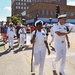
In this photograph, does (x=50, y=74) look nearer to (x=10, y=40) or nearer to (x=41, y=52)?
(x=41, y=52)

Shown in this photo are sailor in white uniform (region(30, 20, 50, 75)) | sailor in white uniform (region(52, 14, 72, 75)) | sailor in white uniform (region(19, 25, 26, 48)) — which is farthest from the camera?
sailor in white uniform (region(19, 25, 26, 48))

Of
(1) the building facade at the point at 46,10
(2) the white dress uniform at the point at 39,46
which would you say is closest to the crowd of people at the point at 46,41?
(2) the white dress uniform at the point at 39,46

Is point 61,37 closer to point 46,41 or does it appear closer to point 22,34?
point 46,41

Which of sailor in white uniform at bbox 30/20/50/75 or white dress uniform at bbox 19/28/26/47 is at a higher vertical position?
sailor in white uniform at bbox 30/20/50/75

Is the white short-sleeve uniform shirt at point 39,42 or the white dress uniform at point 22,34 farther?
the white dress uniform at point 22,34

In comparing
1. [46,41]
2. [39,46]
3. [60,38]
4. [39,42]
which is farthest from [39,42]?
[60,38]

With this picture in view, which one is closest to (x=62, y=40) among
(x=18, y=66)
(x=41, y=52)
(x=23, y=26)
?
(x=41, y=52)

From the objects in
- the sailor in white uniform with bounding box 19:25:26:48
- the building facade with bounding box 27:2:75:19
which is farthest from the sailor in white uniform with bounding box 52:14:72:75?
the building facade with bounding box 27:2:75:19

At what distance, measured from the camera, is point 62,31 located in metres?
7.25

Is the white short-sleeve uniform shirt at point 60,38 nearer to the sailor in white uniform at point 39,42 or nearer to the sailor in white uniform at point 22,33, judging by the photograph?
the sailor in white uniform at point 39,42

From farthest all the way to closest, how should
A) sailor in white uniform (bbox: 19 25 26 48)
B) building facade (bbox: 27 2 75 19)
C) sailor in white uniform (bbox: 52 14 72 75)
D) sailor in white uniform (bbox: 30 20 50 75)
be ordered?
→ 1. building facade (bbox: 27 2 75 19)
2. sailor in white uniform (bbox: 19 25 26 48)
3. sailor in white uniform (bbox: 52 14 72 75)
4. sailor in white uniform (bbox: 30 20 50 75)

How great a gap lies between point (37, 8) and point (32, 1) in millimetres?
90509

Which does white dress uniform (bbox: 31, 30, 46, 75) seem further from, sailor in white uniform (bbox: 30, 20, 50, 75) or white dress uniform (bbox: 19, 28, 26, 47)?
white dress uniform (bbox: 19, 28, 26, 47)

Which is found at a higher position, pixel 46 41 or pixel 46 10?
pixel 46 41
